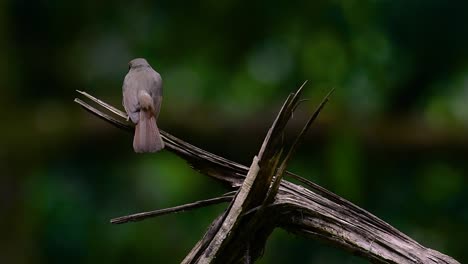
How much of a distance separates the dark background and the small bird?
2.29m

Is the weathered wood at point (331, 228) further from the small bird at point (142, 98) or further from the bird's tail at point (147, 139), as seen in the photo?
the small bird at point (142, 98)

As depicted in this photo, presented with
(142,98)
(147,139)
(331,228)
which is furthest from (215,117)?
(331,228)

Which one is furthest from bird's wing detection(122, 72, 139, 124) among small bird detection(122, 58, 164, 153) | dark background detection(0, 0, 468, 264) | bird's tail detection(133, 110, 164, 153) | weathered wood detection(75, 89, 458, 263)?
dark background detection(0, 0, 468, 264)

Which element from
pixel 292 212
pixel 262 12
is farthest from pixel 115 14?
pixel 292 212

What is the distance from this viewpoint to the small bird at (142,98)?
285 centimetres

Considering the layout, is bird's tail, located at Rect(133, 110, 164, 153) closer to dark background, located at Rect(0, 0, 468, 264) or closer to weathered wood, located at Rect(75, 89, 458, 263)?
weathered wood, located at Rect(75, 89, 458, 263)

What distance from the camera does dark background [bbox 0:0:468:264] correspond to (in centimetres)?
599

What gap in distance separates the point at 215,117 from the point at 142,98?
10.8 feet

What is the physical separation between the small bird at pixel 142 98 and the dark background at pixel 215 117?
2290mm

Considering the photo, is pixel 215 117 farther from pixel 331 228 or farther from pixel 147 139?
pixel 331 228

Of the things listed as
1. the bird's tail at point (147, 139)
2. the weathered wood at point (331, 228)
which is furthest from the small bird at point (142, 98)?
the weathered wood at point (331, 228)

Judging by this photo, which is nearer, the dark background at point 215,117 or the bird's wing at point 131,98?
the bird's wing at point 131,98

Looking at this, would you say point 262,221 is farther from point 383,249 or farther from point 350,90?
point 350,90

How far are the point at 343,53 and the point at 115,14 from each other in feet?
5.80
